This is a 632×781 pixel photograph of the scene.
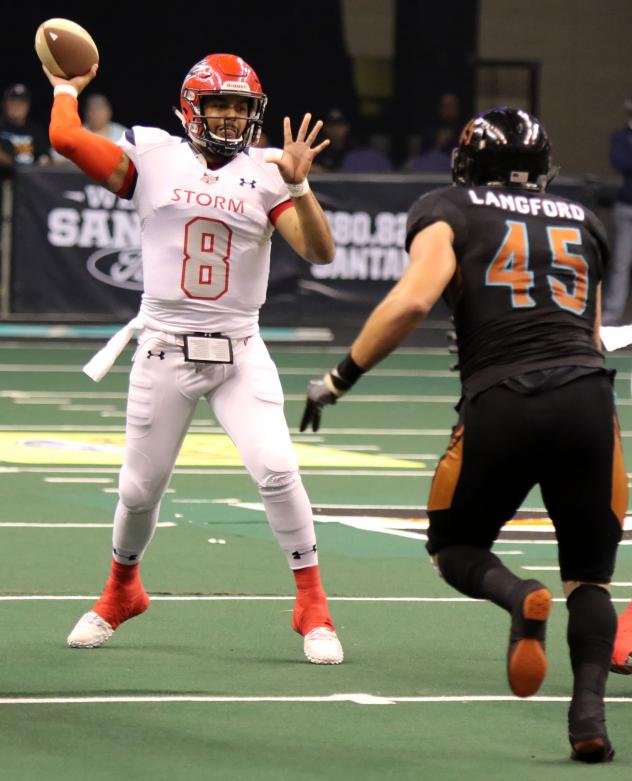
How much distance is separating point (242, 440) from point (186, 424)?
25 centimetres

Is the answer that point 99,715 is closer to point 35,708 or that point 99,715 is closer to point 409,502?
point 35,708

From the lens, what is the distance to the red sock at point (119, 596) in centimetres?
763

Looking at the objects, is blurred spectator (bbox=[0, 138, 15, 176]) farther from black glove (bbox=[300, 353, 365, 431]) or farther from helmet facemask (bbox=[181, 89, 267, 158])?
black glove (bbox=[300, 353, 365, 431])

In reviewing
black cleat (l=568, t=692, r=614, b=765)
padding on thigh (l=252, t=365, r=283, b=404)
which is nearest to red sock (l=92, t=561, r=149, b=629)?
padding on thigh (l=252, t=365, r=283, b=404)

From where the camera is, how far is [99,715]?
645 centimetres

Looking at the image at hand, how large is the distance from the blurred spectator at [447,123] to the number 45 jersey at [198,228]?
16.9m

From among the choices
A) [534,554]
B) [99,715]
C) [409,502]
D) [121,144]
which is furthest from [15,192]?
[99,715]

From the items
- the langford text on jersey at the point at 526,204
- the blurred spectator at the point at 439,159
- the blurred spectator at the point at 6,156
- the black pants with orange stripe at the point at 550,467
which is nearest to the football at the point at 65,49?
the langford text on jersey at the point at 526,204

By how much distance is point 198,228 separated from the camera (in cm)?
739

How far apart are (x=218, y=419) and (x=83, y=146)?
1.11 m

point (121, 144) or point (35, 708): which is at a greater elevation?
point (121, 144)

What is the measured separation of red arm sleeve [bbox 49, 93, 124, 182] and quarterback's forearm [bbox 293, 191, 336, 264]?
717 mm

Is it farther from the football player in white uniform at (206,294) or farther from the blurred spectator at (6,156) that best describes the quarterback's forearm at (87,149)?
the blurred spectator at (6,156)

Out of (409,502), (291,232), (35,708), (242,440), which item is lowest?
(409,502)
